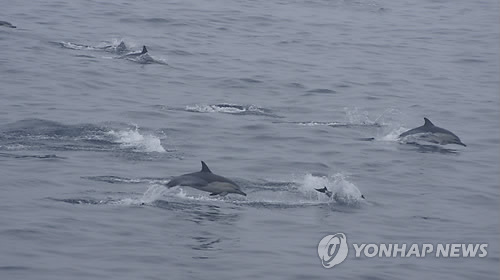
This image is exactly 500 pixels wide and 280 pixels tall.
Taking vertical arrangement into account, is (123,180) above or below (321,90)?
below

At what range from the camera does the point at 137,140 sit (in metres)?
30.0

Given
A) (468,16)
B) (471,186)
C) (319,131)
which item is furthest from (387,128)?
(468,16)

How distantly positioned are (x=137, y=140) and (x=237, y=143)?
2.78m

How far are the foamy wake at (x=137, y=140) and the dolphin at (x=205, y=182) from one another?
4.39 metres

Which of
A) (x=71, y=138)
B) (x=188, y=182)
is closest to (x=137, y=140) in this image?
(x=71, y=138)

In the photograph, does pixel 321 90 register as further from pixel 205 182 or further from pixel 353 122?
pixel 205 182

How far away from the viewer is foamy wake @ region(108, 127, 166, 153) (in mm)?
29281

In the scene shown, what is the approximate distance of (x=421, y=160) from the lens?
30.3m

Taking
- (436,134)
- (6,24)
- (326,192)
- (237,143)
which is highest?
(6,24)

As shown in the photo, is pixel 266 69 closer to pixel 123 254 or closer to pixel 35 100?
pixel 35 100

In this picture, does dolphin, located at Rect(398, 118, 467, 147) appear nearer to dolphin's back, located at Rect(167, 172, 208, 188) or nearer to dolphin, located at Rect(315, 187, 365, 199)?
dolphin, located at Rect(315, 187, 365, 199)

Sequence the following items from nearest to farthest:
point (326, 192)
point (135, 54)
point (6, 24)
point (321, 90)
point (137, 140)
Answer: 1. point (326, 192)
2. point (137, 140)
3. point (321, 90)
4. point (135, 54)
5. point (6, 24)

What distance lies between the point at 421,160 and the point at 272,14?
2763 centimetres

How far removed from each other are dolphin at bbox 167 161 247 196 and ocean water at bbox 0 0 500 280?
14.8 inches
